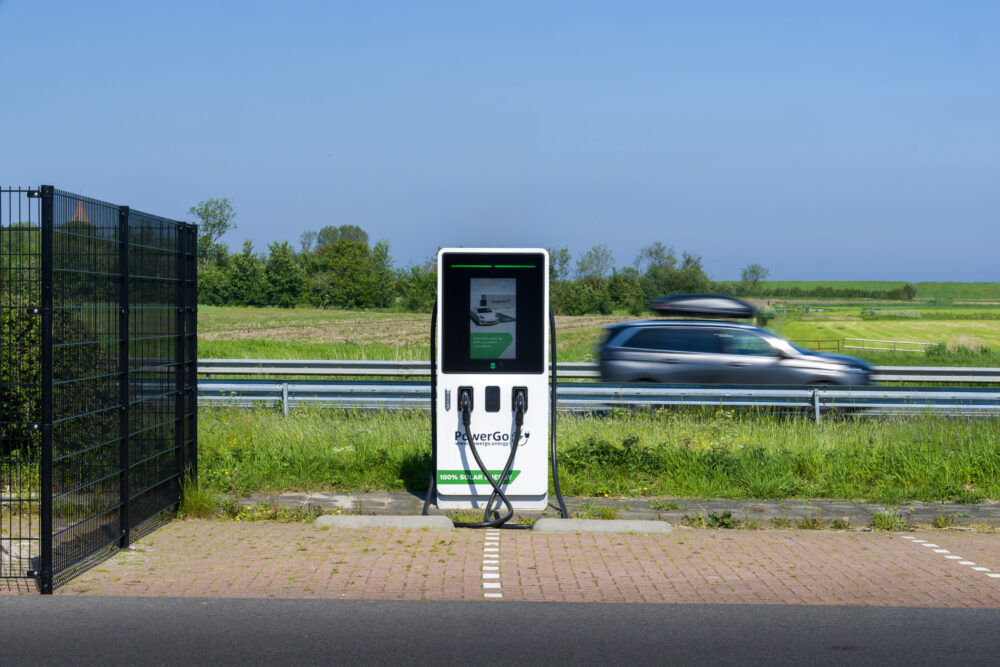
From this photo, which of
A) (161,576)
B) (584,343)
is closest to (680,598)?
(161,576)

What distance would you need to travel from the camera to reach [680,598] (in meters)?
6.15

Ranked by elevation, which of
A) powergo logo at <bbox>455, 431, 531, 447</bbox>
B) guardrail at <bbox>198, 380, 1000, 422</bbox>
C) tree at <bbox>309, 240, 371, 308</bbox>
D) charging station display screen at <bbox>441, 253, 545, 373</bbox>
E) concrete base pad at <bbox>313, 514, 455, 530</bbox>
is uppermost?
tree at <bbox>309, 240, 371, 308</bbox>

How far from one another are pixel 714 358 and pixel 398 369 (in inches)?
225

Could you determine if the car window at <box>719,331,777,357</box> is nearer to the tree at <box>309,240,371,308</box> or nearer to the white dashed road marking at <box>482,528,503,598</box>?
the white dashed road marking at <box>482,528,503,598</box>

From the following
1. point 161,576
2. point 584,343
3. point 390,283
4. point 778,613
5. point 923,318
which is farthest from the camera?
Answer: point 390,283

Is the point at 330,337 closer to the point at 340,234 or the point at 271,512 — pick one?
the point at 271,512

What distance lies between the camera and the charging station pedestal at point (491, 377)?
28.7 ft

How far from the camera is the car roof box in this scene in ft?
58.7

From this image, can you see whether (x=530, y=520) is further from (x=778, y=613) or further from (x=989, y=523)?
(x=989, y=523)

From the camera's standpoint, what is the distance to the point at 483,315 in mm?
8820

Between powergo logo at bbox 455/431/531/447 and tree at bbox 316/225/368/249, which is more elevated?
tree at bbox 316/225/368/249

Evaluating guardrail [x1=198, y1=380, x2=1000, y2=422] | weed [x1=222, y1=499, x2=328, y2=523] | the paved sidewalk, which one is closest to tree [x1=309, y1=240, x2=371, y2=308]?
guardrail [x1=198, y1=380, x2=1000, y2=422]

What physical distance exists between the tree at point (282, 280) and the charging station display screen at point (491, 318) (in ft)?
270

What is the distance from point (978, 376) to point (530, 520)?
13414mm
